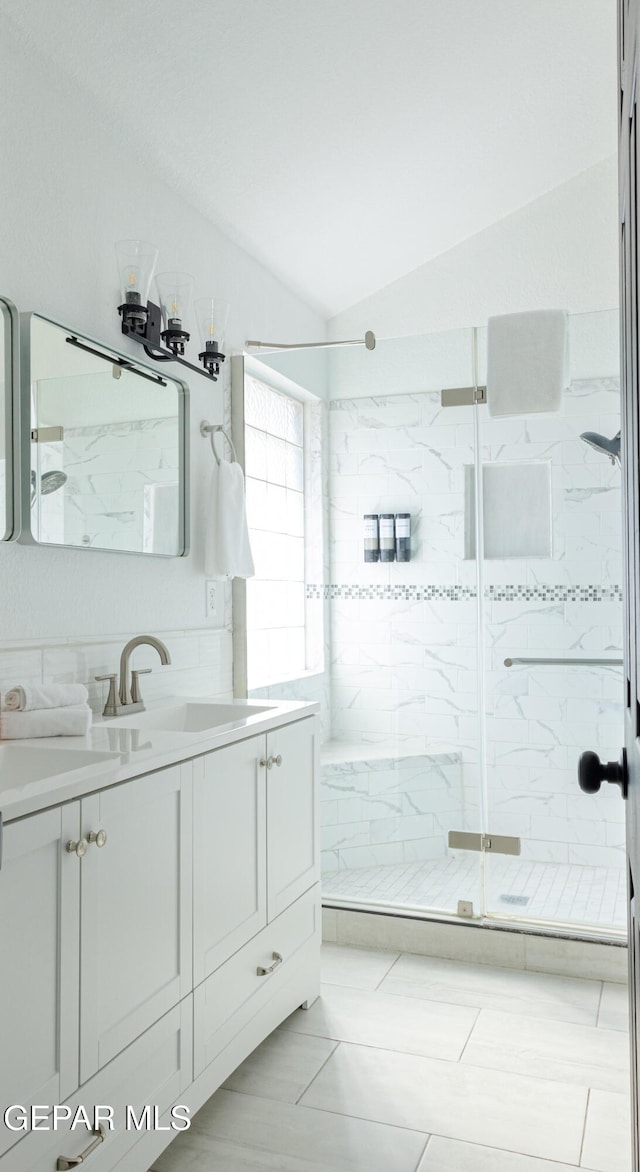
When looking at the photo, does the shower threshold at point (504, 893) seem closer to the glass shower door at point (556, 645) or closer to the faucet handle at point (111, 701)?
the glass shower door at point (556, 645)

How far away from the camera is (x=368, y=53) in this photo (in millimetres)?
2309

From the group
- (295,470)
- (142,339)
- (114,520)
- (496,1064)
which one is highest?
(142,339)

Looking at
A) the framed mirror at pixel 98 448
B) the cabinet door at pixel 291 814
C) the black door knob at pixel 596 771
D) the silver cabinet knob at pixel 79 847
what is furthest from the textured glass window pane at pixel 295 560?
the black door knob at pixel 596 771

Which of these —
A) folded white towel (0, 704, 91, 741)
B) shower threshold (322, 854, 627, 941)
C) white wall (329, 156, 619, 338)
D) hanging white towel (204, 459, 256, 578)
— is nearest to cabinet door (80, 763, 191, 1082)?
folded white towel (0, 704, 91, 741)

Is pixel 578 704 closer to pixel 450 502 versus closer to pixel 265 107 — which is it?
pixel 450 502

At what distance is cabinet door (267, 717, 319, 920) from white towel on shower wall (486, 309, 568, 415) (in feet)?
4.08

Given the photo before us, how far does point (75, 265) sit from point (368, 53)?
102 centimetres

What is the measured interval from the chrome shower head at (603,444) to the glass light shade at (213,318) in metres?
1.19

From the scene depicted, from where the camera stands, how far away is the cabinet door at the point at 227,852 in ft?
5.83

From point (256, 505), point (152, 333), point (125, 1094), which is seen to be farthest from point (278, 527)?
point (125, 1094)

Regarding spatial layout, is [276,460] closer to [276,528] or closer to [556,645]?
[276,528]

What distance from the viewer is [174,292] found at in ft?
7.76

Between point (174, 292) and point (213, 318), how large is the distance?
20cm

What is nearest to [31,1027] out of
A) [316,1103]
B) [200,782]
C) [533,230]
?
[200,782]
